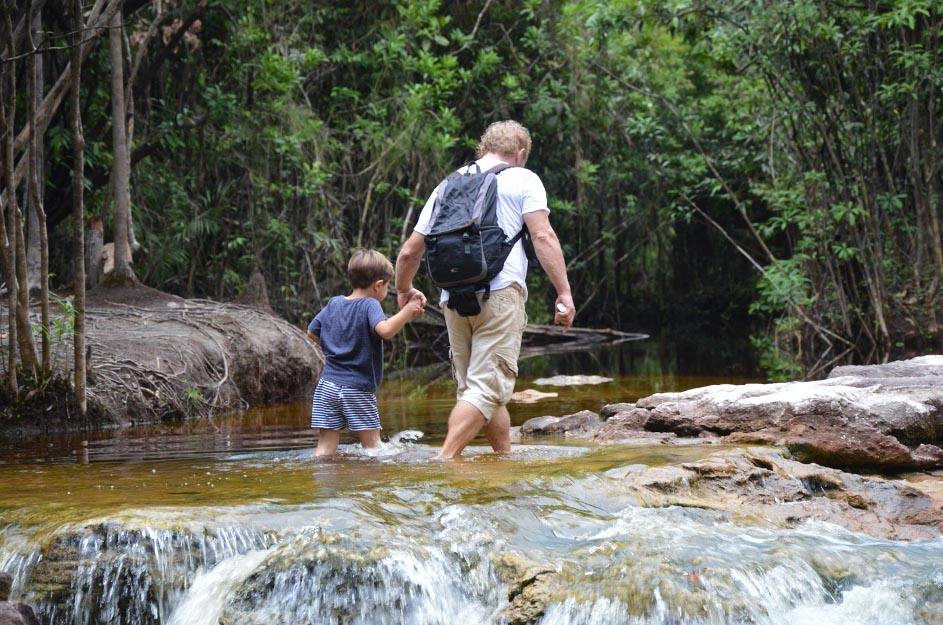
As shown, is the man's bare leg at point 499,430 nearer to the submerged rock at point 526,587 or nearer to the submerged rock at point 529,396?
the submerged rock at point 526,587

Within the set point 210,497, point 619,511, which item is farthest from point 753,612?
point 210,497

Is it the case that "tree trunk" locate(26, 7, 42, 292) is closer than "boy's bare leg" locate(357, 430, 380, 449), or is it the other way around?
"boy's bare leg" locate(357, 430, 380, 449)

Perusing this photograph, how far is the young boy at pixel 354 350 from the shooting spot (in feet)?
20.7

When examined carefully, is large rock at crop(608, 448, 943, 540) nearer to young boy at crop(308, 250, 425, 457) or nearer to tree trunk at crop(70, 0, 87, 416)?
young boy at crop(308, 250, 425, 457)

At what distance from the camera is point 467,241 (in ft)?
18.2

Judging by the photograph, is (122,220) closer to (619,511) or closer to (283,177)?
(283,177)

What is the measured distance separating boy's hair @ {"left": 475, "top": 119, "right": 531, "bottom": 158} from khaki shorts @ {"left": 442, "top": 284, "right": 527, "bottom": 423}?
83 cm

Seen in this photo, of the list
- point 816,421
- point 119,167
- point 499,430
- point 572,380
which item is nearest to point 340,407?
point 499,430

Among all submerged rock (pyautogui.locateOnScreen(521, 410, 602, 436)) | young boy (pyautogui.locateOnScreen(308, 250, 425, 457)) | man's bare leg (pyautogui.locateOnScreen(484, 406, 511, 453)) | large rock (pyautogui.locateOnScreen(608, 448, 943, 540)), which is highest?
young boy (pyautogui.locateOnScreen(308, 250, 425, 457))

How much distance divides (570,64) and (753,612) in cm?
1959

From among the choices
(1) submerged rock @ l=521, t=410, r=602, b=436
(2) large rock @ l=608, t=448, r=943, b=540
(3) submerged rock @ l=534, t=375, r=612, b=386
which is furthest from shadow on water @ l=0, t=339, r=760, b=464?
(2) large rock @ l=608, t=448, r=943, b=540

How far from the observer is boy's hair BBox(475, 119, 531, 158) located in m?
5.95

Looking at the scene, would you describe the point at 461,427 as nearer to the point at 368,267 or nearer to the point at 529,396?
the point at 368,267

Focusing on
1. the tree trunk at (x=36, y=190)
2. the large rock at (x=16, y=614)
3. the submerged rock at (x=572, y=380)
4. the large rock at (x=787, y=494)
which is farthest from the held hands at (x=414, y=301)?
the submerged rock at (x=572, y=380)
